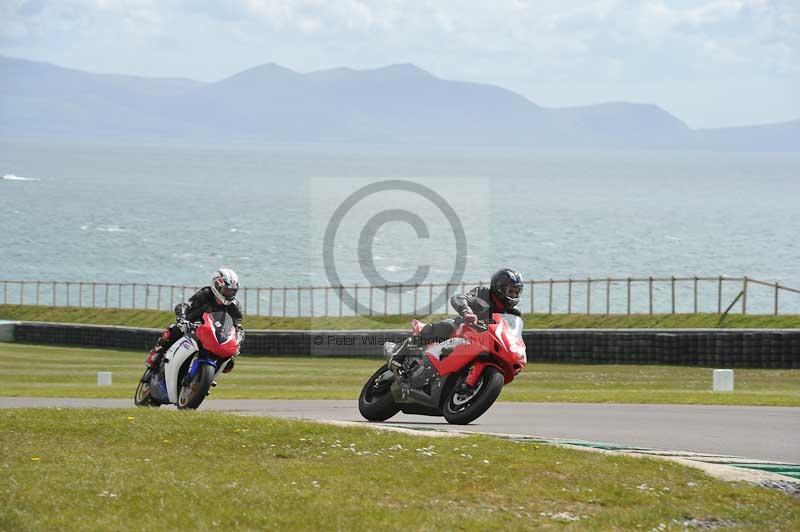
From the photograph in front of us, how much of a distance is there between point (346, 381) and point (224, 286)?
1591 cm

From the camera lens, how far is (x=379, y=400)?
17.2 meters

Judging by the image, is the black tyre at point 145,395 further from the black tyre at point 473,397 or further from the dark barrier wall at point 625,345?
the dark barrier wall at point 625,345

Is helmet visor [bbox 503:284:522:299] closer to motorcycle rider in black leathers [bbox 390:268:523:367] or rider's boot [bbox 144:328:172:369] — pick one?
motorcycle rider in black leathers [bbox 390:268:523:367]

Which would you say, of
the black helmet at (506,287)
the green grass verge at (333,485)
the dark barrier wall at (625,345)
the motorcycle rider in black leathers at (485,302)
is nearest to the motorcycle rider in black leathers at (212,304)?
the motorcycle rider in black leathers at (485,302)

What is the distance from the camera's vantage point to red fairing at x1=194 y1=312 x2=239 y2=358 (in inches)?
676

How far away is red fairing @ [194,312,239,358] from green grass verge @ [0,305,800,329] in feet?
81.5

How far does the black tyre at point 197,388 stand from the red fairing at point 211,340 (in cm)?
25

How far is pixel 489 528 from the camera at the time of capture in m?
9.79

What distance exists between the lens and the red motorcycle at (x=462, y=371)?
15430mm

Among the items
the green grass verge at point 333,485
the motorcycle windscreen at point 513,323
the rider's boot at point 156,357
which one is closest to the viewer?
the green grass verge at point 333,485

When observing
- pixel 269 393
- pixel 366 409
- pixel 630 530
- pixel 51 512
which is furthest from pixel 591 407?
pixel 51 512

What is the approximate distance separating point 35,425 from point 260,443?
277 centimetres

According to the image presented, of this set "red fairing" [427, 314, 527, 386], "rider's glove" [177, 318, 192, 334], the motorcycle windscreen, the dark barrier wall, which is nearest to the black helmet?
the motorcycle windscreen

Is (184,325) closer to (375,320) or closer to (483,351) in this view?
(483,351)
